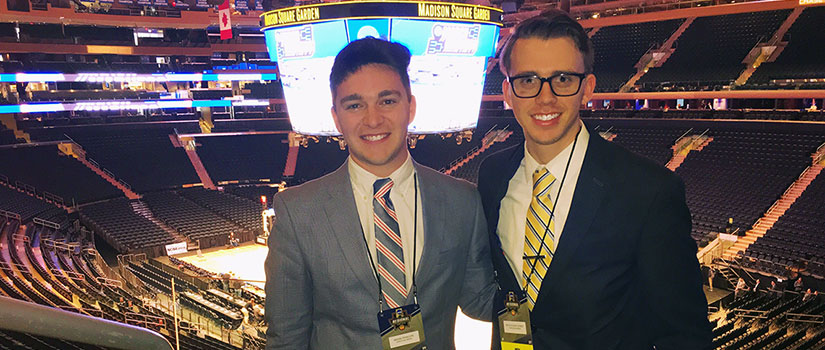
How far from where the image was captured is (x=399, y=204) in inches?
109

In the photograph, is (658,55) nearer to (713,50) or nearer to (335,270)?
(713,50)

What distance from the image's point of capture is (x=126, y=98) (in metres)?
31.9

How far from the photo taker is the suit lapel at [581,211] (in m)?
2.59

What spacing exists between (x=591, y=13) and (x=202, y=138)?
949 inches

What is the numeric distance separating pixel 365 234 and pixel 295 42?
17.3 m

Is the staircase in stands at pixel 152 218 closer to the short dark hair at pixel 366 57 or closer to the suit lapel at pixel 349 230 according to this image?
the suit lapel at pixel 349 230

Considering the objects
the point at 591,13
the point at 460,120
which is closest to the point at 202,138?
the point at 460,120

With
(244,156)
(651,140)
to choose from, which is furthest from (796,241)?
(244,156)

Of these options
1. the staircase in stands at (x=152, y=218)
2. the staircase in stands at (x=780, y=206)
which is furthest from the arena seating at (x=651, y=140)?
the staircase in stands at (x=152, y=218)

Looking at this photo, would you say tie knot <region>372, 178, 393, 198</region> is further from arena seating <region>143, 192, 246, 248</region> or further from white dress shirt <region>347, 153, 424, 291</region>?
arena seating <region>143, 192, 246, 248</region>

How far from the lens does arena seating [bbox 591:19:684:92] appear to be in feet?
101

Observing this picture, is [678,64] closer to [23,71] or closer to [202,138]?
[202,138]

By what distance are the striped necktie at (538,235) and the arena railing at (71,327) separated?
1687 mm

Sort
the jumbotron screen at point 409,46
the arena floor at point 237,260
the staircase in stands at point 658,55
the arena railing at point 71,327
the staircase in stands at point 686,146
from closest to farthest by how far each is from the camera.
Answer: the arena railing at point 71,327, the jumbotron screen at point 409,46, the arena floor at point 237,260, the staircase in stands at point 686,146, the staircase in stands at point 658,55
